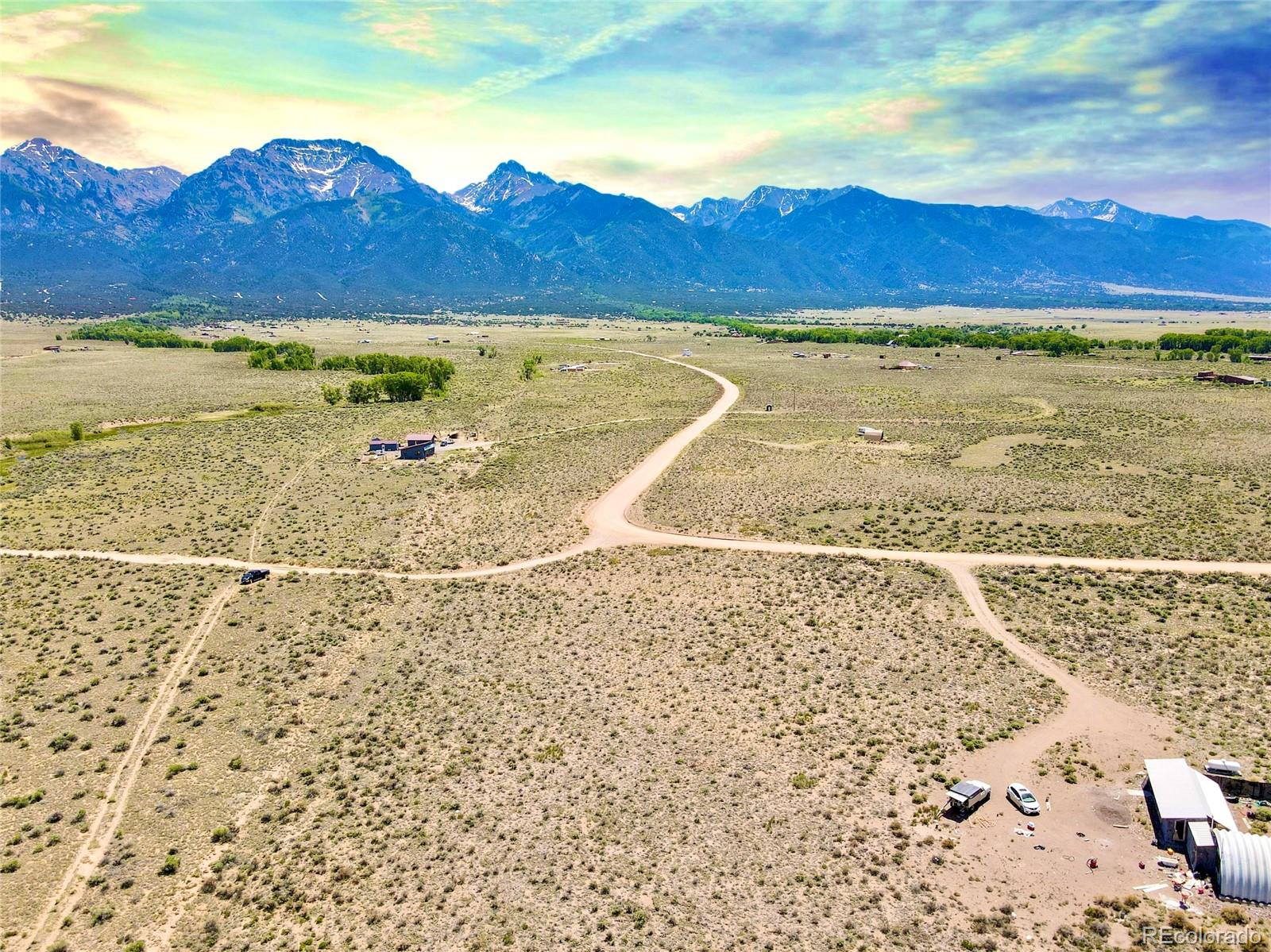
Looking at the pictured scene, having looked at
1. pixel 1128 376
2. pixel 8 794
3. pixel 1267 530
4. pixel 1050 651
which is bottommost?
pixel 8 794

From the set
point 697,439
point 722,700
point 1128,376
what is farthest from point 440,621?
point 1128,376

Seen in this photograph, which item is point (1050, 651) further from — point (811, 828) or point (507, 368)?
point (507, 368)

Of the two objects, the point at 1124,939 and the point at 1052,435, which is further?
the point at 1052,435

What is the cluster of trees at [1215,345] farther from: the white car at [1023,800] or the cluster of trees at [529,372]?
the white car at [1023,800]

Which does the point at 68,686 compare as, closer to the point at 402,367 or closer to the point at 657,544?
the point at 657,544

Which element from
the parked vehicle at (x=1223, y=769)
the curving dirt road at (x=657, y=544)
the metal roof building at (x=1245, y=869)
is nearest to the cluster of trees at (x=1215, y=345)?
the curving dirt road at (x=657, y=544)

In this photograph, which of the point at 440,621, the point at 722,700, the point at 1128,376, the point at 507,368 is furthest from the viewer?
the point at 507,368

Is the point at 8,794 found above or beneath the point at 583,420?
beneath

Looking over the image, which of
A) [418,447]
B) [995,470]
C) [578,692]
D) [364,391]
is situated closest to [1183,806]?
[578,692]
